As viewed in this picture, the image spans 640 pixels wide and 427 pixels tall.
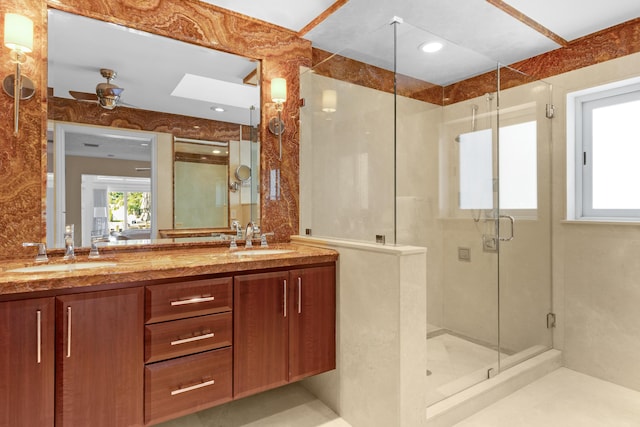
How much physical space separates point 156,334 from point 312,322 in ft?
2.54

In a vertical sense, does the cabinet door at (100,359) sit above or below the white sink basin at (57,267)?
below

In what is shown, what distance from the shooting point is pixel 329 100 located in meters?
2.39

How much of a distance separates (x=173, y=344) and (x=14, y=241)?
0.93 metres

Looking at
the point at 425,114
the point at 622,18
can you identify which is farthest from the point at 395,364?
the point at 622,18

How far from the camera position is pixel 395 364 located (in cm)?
165

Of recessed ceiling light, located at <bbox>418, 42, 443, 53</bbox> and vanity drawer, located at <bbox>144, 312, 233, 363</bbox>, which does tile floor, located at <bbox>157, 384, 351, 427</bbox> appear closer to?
vanity drawer, located at <bbox>144, 312, 233, 363</bbox>

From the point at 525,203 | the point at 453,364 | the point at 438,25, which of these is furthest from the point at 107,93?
the point at 525,203

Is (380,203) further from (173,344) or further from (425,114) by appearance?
(173,344)

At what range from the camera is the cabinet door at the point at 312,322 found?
184 cm

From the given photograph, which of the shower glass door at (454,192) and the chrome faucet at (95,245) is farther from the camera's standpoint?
the shower glass door at (454,192)

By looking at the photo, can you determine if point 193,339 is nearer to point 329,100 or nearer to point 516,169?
point 329,100

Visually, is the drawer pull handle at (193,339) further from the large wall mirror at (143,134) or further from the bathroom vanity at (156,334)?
the large wall mirror at (143,134)

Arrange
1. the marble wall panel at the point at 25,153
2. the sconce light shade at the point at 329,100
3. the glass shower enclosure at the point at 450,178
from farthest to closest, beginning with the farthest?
the sconce light shade at the point at 329,100 → the glass shower enclosure at the point at 450,178 → the marble wall panel at the point at 25,153

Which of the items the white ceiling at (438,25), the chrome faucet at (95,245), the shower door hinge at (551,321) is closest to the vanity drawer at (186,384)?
the chrome faucet at (95,245)
